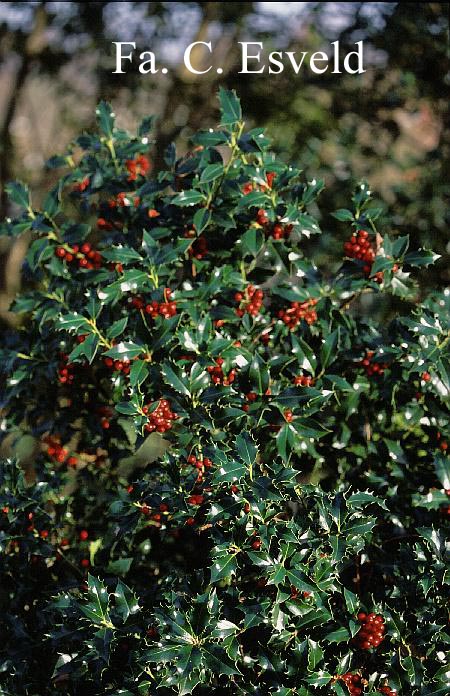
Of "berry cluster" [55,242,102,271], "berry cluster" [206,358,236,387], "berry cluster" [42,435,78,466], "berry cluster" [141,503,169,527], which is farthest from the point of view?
"berry cluster" [42,435,78,466]

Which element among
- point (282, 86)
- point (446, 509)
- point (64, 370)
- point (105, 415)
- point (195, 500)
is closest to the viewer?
point (195, 500)

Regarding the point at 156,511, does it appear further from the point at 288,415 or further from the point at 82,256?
the point at 82,256

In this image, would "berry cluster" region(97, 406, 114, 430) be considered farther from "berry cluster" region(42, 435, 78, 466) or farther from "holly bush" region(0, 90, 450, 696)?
"berry cluster" region(42, 435, 78, 466)

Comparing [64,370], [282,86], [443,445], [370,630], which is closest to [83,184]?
[64,370]

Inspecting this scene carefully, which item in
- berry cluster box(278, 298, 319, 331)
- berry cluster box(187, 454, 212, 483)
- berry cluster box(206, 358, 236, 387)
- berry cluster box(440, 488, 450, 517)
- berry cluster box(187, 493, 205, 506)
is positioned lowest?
berry cluster box(440, 488, 450, 517)

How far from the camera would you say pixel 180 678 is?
147cm

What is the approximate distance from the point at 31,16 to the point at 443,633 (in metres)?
4.86

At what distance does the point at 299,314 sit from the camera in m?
2.01

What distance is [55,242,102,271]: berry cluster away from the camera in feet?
6.91

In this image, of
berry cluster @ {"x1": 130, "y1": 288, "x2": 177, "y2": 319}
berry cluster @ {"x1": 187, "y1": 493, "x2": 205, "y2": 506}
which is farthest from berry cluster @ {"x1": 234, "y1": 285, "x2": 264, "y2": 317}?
berry cluster @ {"x1": 187, "y1": 493, "x2": 205, "y2": 506}

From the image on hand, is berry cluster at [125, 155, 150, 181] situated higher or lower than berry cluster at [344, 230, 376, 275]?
higher

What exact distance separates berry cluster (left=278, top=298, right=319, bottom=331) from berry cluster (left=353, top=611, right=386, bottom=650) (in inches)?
29.5

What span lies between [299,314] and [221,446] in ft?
1.50

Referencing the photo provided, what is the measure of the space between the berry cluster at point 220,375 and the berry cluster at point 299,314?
253 millimetres
